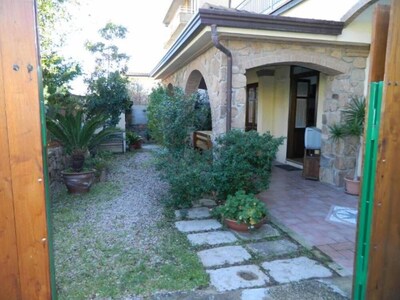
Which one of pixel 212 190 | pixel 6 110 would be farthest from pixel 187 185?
pixel 6 110

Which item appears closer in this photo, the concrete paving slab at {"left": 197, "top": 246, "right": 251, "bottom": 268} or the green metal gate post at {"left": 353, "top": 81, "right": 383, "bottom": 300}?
the green metal gate post at {"left": 353, "top": 81, "right": 383, "bottom": 300}

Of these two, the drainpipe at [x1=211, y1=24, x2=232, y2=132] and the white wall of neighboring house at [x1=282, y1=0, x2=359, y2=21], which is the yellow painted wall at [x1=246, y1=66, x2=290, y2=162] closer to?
the white wall of neighboring house at [x1=282, y1=0, x2=359, y2=21]

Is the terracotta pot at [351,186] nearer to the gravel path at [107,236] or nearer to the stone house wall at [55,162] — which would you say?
the gravel path at [107,236]

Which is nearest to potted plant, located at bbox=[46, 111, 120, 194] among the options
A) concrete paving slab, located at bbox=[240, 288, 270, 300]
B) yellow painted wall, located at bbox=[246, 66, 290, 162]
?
concrete paving slab, located at bbox=[240, 288, 270, 300]

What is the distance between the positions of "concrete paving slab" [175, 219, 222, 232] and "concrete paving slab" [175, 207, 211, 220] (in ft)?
0.56

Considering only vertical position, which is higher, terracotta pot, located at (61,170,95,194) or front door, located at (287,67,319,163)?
front door, located at (287,67,319,163)

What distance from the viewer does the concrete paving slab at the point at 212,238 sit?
11.9 feet

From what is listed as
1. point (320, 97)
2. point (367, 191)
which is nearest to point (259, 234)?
point (367, 191)

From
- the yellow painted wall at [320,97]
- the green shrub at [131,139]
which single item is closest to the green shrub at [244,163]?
the yellow painted wall at [320,97]

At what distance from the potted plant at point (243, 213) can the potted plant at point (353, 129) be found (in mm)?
2583

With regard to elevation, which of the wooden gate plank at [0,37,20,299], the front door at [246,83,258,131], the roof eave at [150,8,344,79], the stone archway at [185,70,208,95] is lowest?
the wooden gate plank at [0,37,20,299]

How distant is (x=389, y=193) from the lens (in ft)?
6.61

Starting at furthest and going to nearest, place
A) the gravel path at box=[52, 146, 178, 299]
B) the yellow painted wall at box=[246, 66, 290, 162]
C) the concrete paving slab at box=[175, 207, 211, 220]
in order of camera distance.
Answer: the yellow painted wall at box=[246, 66, 290, 162], the concrete paving slab at box=[175, 207, 211, 220], the gravel path at box=[52, 146, 178, 299]

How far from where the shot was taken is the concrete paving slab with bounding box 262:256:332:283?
2.87m
